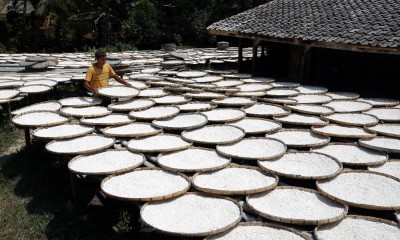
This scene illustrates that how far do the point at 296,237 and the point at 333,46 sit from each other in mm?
5392

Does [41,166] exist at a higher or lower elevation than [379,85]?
lower

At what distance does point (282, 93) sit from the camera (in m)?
6.77

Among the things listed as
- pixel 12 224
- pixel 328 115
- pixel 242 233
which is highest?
pixel 328 115

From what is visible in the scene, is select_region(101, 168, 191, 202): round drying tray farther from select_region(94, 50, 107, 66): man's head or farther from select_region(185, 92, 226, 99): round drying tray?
select_region(94, 50, 107, 66): man's head

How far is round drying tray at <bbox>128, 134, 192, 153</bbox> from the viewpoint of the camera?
423 cm

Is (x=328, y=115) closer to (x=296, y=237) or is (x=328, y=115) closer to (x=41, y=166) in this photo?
(x=296, y=237)

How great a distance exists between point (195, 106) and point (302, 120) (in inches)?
65.2

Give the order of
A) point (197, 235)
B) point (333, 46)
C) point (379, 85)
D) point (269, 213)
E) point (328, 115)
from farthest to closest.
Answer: point (379, 85) → point (333, 46) → point (328, 115) → point (269, 213) → point (197, 235)

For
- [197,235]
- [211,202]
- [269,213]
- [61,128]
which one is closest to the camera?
[197,235]

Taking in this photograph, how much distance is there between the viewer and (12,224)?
4.23 metres

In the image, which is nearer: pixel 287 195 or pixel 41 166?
pixel 287 195

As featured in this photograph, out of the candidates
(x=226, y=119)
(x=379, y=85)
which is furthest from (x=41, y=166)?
(x=379, y=85)

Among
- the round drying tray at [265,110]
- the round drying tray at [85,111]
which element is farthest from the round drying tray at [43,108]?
the round drying tray at [265,110]

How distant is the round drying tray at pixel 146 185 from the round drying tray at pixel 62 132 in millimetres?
1329
